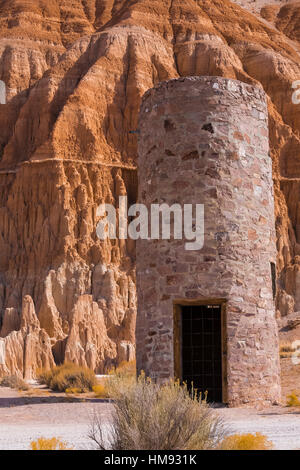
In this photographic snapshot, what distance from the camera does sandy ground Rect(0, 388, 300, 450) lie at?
873cm

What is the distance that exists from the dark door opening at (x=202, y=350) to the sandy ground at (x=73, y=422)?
121 centimetres

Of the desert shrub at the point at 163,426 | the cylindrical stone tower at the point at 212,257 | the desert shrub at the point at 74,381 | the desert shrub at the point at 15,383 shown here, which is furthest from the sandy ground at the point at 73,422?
the desert shrub at the point at 15,383

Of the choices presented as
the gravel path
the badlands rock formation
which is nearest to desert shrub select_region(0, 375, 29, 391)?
the gravel path

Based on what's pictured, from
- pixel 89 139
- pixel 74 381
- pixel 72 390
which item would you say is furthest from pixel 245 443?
pixel 89 139

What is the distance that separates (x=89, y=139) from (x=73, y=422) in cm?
5129

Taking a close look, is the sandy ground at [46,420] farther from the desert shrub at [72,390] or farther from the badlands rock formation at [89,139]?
the badlands rock formation at [89,139]

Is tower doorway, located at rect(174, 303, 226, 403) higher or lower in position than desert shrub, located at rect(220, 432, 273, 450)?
higher

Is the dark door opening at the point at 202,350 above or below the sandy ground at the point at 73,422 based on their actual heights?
above

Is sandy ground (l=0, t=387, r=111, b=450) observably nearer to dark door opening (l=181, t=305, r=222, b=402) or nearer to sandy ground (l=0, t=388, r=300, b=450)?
sandy ground (l=0, t=388, r=300, b=450)

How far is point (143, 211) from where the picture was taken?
1530 centimetres

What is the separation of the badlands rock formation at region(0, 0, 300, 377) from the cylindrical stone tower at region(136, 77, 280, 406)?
26.1 m

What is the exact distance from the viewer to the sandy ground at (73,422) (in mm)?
8727

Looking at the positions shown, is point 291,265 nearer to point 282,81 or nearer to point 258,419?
point 282,81

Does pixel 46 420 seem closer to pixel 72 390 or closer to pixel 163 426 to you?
pixel 163 426
